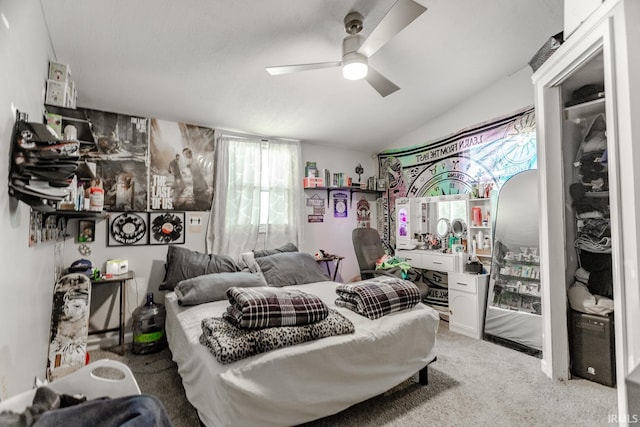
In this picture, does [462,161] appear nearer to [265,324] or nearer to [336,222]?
[336,222]

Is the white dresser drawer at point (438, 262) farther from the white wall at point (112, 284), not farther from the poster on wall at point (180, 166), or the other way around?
the white wall at point (112, 284)

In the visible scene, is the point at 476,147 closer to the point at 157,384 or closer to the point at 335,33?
the point at 335,33

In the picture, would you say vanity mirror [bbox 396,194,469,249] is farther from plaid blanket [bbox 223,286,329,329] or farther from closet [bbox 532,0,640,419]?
plaid blanket [bbox 223,286,329,329]

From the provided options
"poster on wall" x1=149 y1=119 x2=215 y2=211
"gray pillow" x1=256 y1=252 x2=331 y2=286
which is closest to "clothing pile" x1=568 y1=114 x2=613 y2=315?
"gray pillow" x1=256 y1=252 x2=331 y2=286

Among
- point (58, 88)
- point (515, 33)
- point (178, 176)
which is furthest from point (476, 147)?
point (58, 88)

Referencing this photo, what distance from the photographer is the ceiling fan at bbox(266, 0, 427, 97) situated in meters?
1.74

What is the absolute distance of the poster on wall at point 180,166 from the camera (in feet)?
10.6

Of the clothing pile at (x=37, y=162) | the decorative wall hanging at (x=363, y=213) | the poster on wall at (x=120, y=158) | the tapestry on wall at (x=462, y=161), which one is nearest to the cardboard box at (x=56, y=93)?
the clothing pile at (x=37, y=162)

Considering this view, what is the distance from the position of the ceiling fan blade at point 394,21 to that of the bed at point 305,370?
6.08 ft

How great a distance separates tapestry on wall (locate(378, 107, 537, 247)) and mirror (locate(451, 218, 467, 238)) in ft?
1.23

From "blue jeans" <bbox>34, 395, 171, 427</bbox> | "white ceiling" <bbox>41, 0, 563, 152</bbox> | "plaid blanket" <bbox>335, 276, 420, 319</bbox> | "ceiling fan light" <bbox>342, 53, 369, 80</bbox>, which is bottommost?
"plaid blanket" <bbox>335, 276, 420, 319</bbox>

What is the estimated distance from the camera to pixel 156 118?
10.6 ft

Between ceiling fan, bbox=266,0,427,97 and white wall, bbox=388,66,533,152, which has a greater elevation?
white wall, bbox=388,66,533,152

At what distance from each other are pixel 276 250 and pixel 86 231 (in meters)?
1.93
